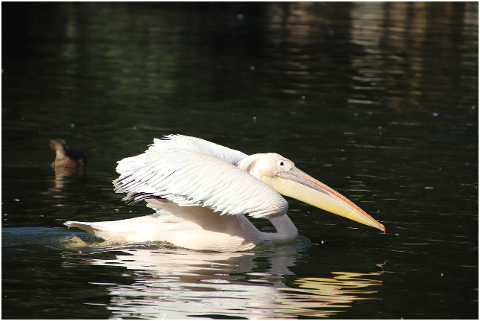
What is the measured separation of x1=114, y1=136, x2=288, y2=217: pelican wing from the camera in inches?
230

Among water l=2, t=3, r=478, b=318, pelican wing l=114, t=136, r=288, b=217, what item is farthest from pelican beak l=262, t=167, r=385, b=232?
pelican wing l=114, t=136, r=288, b=217

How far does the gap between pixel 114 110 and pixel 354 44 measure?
32.4 ft

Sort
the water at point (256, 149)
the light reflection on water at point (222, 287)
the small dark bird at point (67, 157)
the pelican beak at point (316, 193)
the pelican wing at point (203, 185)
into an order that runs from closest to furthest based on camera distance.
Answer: the light reflection on water at point (222, 287) → the water at point (256, 149) → the pelican wing at point (203, 185) → the pelican beak at point (316, 193) → the small dark bird at point (67, 157)

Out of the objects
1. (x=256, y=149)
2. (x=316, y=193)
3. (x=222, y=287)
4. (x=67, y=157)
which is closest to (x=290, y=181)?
(x=316, y=193)

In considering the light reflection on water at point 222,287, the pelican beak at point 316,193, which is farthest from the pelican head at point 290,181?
the light reflection on water at point 222,287

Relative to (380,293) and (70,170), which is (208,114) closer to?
(70,170)

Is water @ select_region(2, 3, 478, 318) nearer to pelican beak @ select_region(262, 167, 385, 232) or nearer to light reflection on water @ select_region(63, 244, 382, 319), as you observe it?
light reflection on water @ select_region(63, 244, 382, 319)

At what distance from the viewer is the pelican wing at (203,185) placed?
585 centimetres

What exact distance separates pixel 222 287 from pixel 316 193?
1355 mm

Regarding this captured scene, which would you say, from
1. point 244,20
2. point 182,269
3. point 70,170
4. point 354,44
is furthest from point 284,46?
point 182,269

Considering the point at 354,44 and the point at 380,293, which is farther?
the point at 354,44

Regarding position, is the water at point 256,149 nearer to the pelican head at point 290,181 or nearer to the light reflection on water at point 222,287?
the light reflection on water at point 222,287

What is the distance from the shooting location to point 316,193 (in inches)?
256

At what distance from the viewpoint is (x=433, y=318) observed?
199 inches
